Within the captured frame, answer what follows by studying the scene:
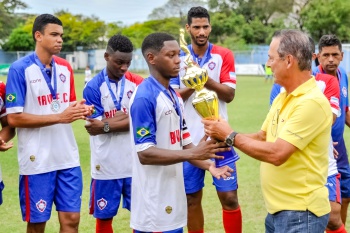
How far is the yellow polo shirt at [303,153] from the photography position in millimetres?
3807

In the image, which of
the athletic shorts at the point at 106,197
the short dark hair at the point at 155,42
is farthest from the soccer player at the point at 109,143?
the short dark hair at the point at 155,42

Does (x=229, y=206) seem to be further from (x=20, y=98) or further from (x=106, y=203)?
(x=20, y=98)

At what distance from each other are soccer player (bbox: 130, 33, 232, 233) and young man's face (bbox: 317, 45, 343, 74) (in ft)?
7.48

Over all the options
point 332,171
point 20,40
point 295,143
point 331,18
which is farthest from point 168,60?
point 20,40

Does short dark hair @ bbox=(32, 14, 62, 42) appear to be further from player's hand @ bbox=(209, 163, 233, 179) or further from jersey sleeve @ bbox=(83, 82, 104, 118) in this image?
player's hand @ bbox=(209, 163, 233, 179)

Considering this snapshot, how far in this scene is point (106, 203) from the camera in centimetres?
600

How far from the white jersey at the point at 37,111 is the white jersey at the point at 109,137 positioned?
37 cm

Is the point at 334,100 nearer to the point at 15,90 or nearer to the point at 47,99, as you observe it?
the point at 47,99

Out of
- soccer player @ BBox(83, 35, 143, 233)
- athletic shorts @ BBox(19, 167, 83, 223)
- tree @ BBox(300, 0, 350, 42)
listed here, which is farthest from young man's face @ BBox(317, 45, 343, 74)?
tree @ BBox(300, 0, 350, 42)

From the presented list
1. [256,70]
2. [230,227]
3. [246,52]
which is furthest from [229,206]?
[246,52]

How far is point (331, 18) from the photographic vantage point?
2205 inches

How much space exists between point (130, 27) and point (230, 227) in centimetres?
7968

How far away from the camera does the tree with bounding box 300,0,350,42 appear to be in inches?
2217

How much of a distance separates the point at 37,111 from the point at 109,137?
0.85 metres
